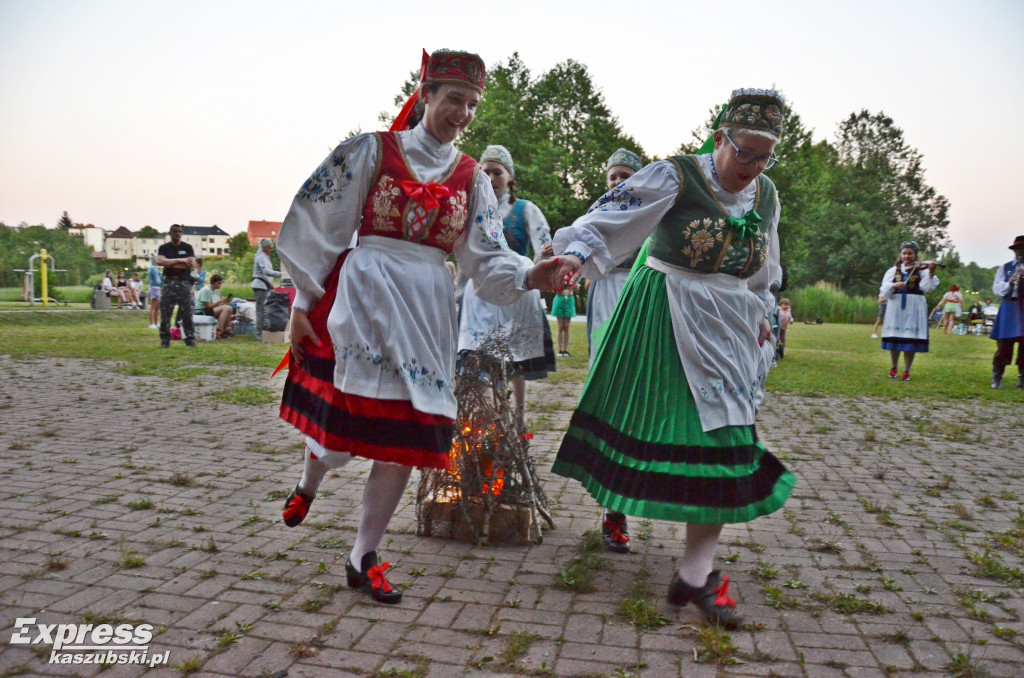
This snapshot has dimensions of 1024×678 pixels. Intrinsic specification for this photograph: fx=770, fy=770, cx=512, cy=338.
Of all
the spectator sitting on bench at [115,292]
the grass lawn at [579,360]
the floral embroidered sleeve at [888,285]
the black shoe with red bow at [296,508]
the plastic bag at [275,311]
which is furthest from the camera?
the spectator sitting on bench at [115,292]

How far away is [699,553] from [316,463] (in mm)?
1620

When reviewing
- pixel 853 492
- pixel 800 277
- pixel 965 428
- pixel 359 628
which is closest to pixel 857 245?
pixel 800 277

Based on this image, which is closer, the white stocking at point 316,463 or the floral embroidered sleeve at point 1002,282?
the white stocking at point 316,463

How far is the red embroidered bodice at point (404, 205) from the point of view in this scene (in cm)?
295

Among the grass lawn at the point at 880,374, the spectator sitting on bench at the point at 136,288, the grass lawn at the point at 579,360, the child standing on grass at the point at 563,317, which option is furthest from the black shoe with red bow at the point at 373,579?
the spectator sitting on bench at the point at 136,288

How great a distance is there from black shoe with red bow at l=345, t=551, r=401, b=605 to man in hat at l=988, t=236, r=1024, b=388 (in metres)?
10.5

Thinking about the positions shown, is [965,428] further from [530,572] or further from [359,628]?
[359,628]

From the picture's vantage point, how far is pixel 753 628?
288 centimetres

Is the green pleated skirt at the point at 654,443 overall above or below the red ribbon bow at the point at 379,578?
above

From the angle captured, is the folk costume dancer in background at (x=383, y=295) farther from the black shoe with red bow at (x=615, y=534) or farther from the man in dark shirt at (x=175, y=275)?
the man in dark shirt at (x=175, y=275)

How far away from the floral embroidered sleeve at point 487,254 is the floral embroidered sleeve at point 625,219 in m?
0.22

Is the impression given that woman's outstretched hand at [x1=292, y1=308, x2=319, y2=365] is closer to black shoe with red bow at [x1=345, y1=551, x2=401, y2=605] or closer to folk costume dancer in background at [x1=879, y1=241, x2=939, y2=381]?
black shoe with red bow at [x1=345, y1=551, x2=401, y2=605]

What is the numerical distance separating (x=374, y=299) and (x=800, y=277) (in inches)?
2180

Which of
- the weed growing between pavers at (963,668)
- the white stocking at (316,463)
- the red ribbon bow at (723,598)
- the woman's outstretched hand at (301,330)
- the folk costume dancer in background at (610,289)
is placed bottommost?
the weed growing between pavers at (963,668)
